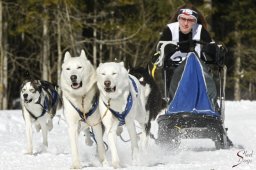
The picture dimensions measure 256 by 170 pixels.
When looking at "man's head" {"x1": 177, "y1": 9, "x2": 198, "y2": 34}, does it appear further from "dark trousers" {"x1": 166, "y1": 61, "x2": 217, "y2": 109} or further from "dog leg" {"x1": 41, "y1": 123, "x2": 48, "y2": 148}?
"dog leg" {"x1": 41, "y1": 123, "x2": 48, "y2": 148}

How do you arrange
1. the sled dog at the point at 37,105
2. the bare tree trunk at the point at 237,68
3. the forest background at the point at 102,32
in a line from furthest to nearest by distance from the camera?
the bare tree trunk at the point at 237,68, the forest background at the point at 102,32, the sled dog at the point at 37,105

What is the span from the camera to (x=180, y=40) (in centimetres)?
759

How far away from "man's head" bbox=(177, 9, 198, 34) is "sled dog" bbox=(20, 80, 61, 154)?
1.96m

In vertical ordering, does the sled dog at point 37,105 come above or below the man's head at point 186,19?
below

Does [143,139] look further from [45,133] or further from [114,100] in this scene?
[45,133]

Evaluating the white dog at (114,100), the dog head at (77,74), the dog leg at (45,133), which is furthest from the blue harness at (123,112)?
the dog leg at (45,133)

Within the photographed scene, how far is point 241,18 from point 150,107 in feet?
56.3

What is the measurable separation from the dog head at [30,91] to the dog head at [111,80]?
1.99 metres

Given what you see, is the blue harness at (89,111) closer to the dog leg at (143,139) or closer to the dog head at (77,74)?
the dog head at (77,74)

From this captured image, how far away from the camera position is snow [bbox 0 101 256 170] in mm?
5777

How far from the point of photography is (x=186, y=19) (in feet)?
24.5

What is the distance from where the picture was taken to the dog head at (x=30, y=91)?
762 centimetres

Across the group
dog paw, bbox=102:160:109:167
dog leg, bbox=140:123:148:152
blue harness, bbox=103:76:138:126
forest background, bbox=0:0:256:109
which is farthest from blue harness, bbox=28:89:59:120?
forest background, bbox=0:0:256:109

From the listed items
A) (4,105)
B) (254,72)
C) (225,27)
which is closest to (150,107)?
(4,105)
